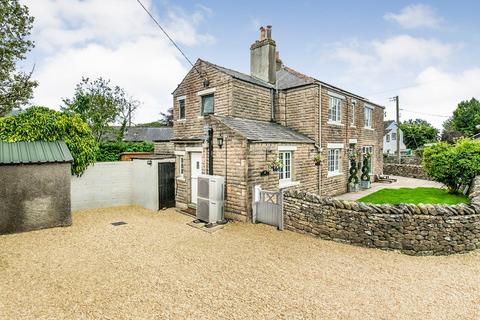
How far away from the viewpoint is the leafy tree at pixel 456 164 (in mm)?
13148

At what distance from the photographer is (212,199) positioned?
1001 centimetres

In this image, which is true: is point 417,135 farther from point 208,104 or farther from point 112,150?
point 112,150

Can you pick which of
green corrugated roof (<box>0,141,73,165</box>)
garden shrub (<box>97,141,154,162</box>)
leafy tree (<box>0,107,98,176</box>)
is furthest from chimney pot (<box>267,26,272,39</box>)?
green corrugated roof (<box>0,141,73,165</box>)

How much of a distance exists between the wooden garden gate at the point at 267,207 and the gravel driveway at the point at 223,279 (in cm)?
93

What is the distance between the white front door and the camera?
12.2 m

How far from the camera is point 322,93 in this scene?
14469mm

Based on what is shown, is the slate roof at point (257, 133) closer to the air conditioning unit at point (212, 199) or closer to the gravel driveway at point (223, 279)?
the air conditioning unit at point (212, 199)

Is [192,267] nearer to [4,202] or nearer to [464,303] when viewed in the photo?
[464,303]

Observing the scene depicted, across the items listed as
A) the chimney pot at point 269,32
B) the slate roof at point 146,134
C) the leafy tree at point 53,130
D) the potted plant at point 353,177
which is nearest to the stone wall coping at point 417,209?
the potted plant at point 353,177

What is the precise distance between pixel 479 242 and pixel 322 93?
31.7 ft

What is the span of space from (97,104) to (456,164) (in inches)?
1198

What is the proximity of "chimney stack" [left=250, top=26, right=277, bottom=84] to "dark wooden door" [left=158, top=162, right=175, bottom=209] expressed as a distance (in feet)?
26.8

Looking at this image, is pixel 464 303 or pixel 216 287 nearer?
pixel 464 303

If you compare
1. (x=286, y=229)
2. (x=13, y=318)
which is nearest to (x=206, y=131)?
(x=286, y=229)
